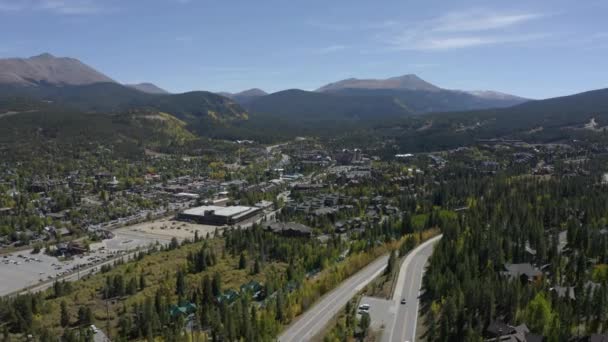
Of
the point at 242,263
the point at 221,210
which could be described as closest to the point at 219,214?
the point at 221,210

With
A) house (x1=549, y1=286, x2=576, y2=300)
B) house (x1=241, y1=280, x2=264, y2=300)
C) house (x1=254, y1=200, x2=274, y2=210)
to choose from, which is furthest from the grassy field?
house (x1=254, y1=200, x2=274, y2=210)

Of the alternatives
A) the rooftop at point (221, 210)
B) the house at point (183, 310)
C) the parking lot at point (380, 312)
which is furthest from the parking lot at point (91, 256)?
the parking lot at point (380, 312)

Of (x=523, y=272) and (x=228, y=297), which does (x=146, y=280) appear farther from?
(x=523, y=272)

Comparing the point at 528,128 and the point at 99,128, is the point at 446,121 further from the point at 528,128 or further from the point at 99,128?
the point at 99,128

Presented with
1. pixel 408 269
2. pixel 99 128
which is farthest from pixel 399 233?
pixel 99 128

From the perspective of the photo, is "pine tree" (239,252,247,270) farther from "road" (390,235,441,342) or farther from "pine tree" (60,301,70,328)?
"pine tree" (60,301,70,328)

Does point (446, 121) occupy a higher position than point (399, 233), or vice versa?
point (446, 121)

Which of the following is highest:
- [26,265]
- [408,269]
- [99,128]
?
[99,128]
